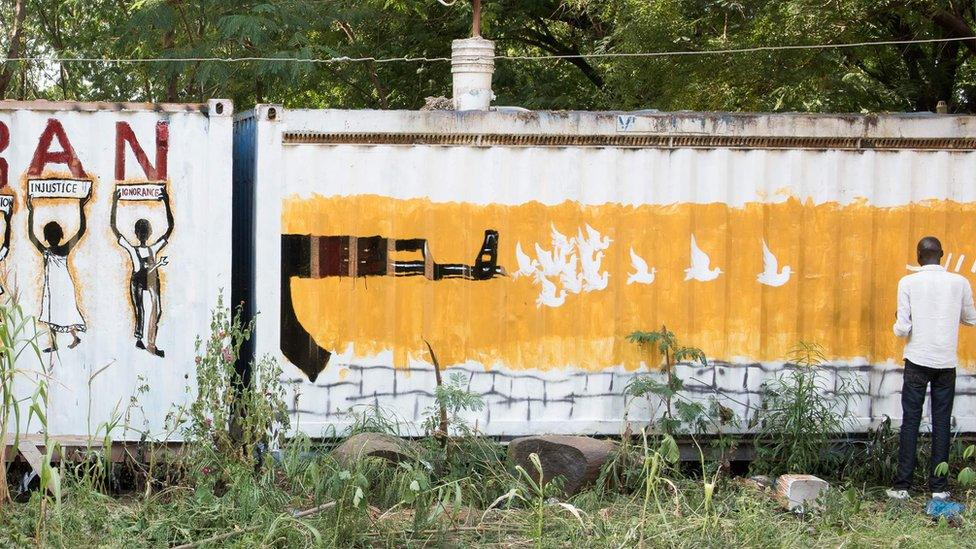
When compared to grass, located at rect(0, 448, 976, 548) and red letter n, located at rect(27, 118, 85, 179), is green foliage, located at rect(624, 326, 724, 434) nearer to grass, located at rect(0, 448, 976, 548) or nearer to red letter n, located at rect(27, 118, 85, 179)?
grass, located at rect(0, 448, 976, 548)

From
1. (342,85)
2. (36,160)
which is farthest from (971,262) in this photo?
(342,85)

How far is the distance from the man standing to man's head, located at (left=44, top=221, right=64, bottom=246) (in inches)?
204

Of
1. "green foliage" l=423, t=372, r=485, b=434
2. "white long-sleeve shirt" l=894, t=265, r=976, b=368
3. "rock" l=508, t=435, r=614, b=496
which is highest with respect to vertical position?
"white long-sleeve shirt" l=894, t=265, r=976, b=368

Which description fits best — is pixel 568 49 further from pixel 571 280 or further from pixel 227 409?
pixel 227 409

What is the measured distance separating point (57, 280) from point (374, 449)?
2184 millimetres

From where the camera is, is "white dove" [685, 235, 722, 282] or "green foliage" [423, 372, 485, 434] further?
"white dove" [685, 235, 722, 282]

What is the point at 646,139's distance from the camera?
22.1 ft

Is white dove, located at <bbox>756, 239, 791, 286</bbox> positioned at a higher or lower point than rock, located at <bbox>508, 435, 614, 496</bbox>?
higher

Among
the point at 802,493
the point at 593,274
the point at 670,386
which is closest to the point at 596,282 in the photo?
the point at 593,274

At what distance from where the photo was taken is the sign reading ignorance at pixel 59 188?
20.3 feet

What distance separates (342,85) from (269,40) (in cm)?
424

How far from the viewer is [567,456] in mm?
6164

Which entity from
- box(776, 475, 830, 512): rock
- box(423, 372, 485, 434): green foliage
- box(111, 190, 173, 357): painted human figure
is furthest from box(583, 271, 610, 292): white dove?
box(111, 190, 173, 357): painted human figure

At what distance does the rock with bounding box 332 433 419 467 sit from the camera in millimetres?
5781
